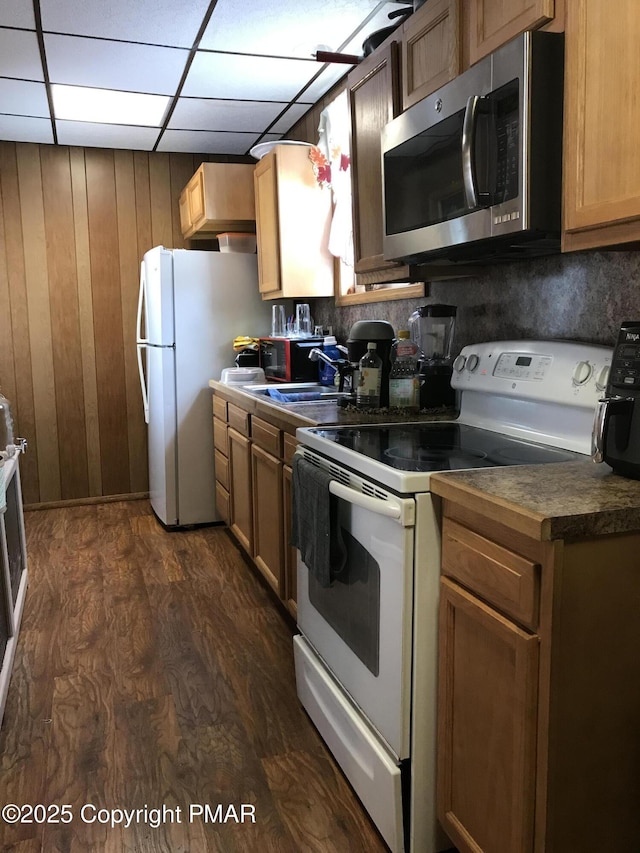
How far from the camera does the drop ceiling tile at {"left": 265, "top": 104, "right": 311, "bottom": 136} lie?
149 inches

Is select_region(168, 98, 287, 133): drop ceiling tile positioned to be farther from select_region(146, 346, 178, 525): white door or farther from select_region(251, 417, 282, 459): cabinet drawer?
select_region(251, 417, 282, 459): cabinet drawer

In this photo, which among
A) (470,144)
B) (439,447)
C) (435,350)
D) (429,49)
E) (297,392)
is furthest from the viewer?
(297,392)

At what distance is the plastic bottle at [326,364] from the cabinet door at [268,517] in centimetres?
62

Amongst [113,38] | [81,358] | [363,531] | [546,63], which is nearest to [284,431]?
[363,531]

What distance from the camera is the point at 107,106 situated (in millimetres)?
3680

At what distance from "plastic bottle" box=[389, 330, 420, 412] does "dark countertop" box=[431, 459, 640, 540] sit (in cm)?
86

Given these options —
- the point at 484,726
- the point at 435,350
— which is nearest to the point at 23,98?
the point at 435,350

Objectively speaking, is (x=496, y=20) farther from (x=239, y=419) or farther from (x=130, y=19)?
(x=239, y=419)

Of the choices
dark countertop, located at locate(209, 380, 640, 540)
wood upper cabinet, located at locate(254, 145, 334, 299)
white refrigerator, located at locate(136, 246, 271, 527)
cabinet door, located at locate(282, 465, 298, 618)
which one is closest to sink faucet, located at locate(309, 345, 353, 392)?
wood upper cabinet, located at locate(254, 145, 334, 299)

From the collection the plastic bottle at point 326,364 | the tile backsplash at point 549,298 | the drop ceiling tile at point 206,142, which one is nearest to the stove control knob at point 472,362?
the tile backsplash at point 549,298

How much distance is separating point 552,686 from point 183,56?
9.51 ft

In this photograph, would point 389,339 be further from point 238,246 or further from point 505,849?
point 238,246

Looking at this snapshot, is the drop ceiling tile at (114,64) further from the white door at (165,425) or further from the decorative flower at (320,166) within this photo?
the white door at (165,425)

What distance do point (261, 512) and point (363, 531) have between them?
1.37m
